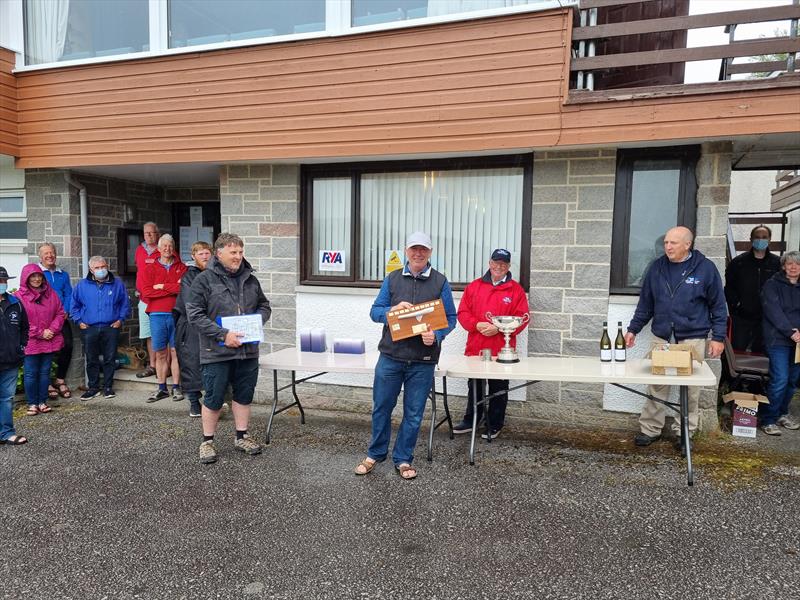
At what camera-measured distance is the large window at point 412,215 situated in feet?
19.2

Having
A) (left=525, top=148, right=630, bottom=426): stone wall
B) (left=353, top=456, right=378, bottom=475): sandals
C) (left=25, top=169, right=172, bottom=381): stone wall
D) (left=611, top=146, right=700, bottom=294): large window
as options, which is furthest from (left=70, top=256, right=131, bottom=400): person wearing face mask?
(left=611, top=146, right=700, bottom=294): large window

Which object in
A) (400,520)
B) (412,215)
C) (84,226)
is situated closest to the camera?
(400,520)

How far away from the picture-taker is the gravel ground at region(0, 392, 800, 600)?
10.1ft

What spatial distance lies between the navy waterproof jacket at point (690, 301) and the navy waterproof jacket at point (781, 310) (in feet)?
3.28

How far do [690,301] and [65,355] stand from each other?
22.9 ft

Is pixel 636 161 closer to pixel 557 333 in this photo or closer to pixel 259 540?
Answer: pixel 557 333

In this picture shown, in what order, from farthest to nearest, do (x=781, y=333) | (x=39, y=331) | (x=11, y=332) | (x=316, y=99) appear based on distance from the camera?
(x=39, y=331) < (x=316, y=99) < (x=781, y=333) < (x=11, y=332)

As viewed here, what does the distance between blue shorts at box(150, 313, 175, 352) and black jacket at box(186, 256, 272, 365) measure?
7.55 feet

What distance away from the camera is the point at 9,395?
5203 mm

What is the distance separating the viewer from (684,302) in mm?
4773

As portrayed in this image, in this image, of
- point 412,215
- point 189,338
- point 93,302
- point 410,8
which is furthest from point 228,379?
point 410,8

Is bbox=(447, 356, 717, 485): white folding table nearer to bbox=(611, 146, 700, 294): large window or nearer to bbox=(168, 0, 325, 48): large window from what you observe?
bbox=(611, 146, 700, 294): large window

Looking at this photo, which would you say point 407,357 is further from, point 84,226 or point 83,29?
point 83,29

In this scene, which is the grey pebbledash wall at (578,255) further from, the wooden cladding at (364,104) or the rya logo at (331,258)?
the rya logo at (331,258)
